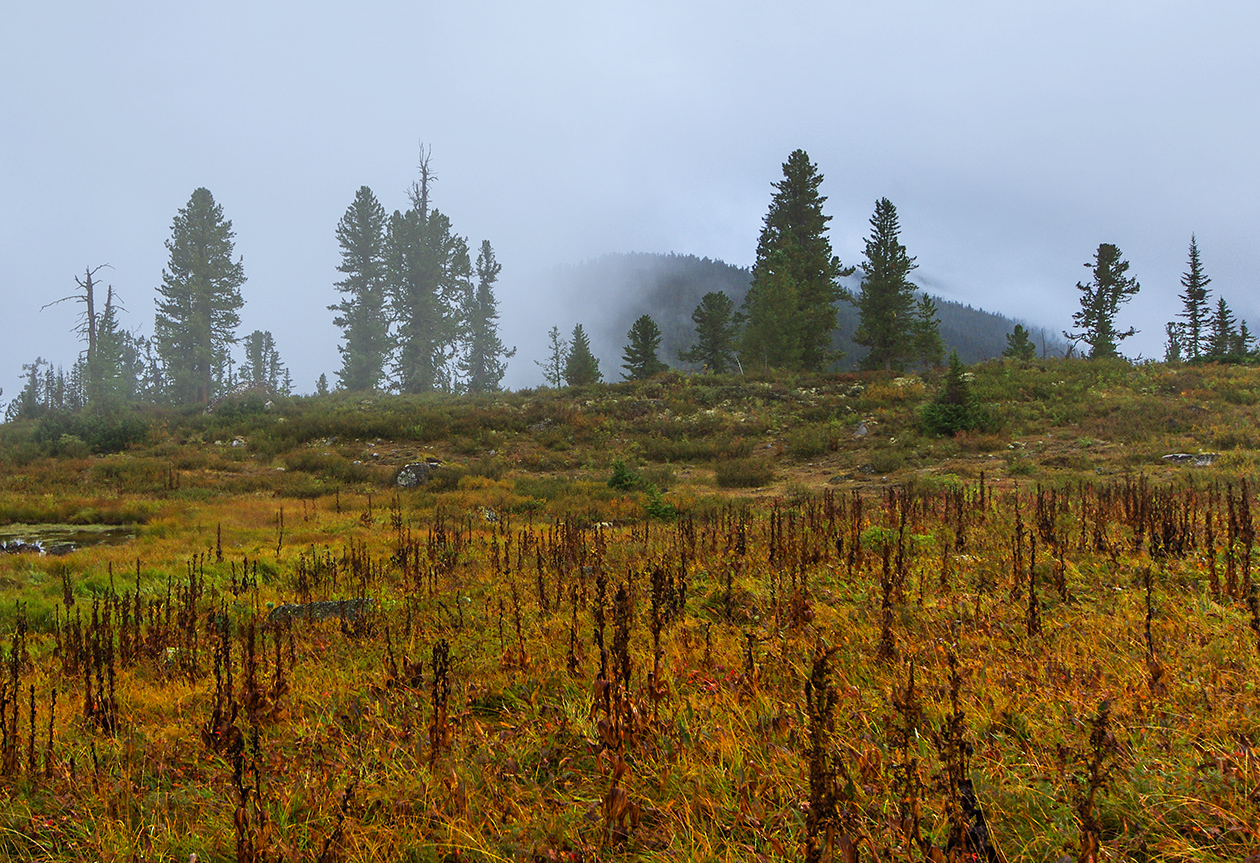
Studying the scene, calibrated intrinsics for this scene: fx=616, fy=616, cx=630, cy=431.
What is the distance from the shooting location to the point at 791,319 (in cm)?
3288

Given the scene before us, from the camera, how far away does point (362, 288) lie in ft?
146

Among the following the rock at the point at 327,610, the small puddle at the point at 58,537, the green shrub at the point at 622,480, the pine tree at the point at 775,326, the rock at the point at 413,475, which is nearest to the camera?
the rock at the point at 327,610

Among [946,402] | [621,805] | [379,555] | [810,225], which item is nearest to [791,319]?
[810,225]

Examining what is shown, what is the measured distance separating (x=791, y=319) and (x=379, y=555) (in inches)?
1105

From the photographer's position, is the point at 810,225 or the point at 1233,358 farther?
the point at 810,225

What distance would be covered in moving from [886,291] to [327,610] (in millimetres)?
33743

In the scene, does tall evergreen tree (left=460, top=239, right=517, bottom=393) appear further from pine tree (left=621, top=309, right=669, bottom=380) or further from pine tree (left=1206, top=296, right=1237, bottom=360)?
pine tree (left=1206, top=296, right=1237, bottom=360)

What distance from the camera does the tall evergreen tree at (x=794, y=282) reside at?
32719mm

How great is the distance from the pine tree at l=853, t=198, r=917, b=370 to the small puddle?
1270 inches

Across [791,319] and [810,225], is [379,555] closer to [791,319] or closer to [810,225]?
[791,319]

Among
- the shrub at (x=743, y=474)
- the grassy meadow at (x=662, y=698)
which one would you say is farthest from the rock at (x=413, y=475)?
the shrub at (x=743, y=474)

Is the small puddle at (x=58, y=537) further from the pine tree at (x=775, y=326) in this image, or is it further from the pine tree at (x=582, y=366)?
the pine tree at (x=582, y=366)

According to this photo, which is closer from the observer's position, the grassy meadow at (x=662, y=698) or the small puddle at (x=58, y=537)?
the grassy meadow at (x=662, y=698)

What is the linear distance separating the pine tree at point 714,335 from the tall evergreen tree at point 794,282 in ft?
7.06
